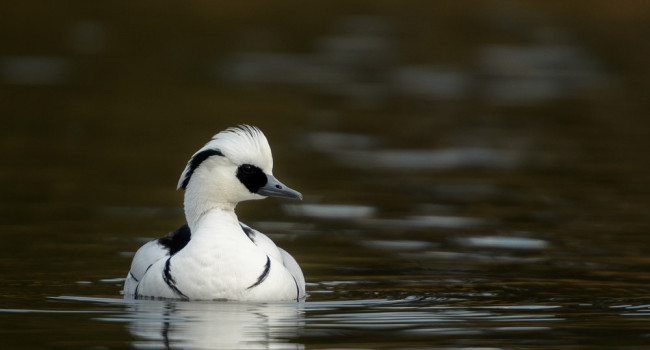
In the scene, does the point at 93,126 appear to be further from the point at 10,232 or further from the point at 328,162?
the point at 10,232

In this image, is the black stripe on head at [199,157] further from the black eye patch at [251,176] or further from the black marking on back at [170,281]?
the black marking on back at [170,281]

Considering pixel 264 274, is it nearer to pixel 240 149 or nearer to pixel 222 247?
pixel 222 247

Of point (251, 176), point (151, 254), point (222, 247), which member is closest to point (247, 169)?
point (251, 176)

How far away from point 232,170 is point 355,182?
711 centimetres

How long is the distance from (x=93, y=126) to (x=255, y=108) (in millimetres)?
3181

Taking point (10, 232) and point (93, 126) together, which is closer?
point (10, 232)

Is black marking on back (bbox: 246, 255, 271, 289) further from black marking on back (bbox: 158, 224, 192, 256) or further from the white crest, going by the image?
black marking on back (bbox: 158, 224, 192, 256)

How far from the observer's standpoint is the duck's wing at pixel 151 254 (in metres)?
11.9

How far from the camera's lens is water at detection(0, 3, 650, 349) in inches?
422

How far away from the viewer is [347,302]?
11.6 m

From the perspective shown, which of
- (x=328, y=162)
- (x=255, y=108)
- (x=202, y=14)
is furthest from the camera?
(x=202, y=14)

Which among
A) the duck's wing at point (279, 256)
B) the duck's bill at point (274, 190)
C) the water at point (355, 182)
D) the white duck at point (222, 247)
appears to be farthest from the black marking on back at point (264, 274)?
the duck's bill at point (274, 190)

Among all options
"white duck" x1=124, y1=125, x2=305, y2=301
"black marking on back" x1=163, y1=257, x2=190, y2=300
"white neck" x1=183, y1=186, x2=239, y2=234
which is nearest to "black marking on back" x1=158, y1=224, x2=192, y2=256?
"white duck" x1=124, y1=125, x2=305, y2=301

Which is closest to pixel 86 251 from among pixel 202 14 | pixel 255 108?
pixel 255 108
